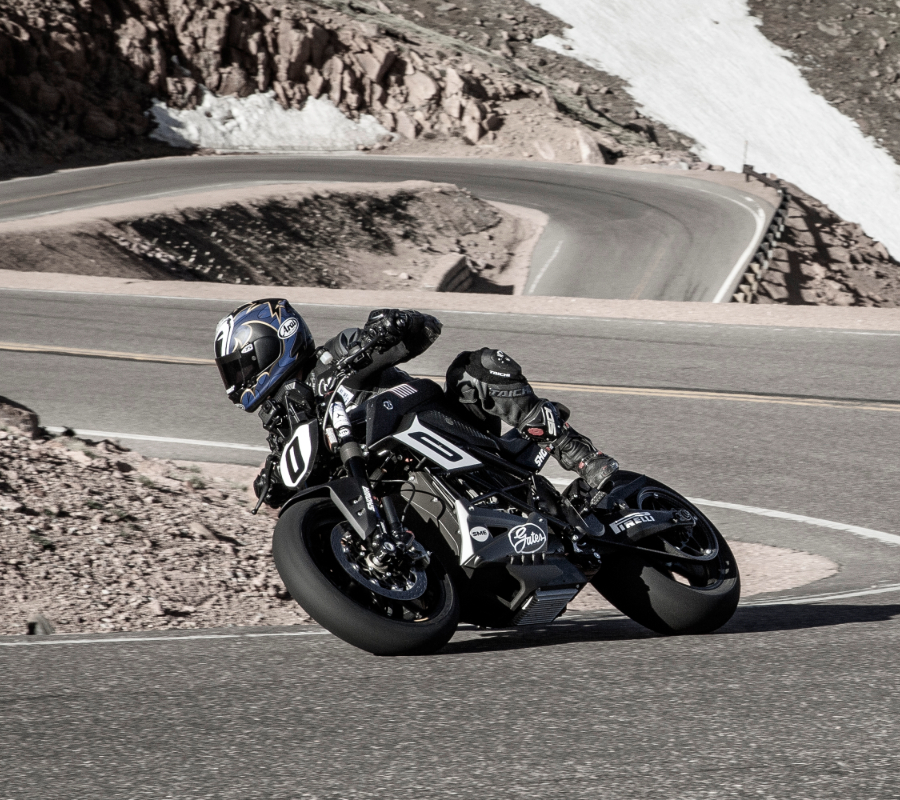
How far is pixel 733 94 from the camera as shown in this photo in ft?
165

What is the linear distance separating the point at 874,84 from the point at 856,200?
11674mm

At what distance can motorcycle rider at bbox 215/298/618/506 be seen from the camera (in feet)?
17.7

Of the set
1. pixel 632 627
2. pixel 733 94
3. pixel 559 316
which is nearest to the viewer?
pixel 632 627

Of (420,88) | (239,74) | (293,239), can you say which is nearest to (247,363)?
(293,239)

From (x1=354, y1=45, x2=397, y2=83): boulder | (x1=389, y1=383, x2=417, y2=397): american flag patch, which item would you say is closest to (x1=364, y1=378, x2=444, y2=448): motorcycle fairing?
(x1=389, y1=383, x2=417, y2=397): american flag patch

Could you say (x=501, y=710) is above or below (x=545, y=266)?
above

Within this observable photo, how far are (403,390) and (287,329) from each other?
0.63 meters

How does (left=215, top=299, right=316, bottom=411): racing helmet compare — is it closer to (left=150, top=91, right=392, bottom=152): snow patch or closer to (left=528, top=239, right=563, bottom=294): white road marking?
(left=528, top=239, right=563, bottom=294): white road marking

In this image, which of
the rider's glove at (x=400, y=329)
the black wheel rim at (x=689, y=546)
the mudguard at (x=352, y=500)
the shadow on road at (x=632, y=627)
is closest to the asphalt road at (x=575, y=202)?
the shadow on road at (x=632, y=627)

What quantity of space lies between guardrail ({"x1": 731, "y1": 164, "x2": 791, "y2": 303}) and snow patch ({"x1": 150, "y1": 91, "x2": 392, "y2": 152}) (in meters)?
15.8

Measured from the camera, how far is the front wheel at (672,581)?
18.3 feet

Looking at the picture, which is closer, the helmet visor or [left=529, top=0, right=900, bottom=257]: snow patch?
the helmet visor

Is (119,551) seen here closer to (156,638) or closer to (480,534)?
(156,638)

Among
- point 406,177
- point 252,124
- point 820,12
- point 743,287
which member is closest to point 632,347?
point 743,287
